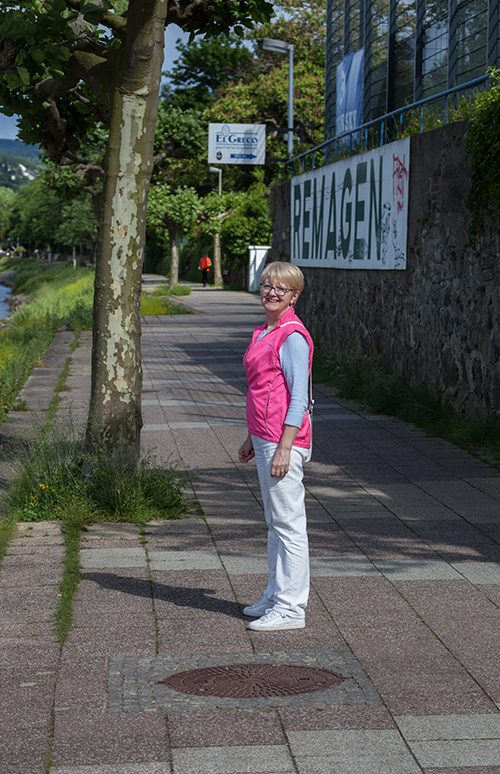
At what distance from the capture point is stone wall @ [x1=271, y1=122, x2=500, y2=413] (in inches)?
386

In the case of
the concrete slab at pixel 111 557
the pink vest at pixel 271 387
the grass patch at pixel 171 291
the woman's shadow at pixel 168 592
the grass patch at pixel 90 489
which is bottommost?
the concrete slab at pixel 111 557

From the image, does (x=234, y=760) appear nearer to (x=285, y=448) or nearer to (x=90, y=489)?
(x=285, y=448)

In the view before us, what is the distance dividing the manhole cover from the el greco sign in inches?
347

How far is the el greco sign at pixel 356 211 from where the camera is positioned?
12602 mm

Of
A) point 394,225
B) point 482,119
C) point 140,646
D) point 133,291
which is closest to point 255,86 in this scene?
point 394,225

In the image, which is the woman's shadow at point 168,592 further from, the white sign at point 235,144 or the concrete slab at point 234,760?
the white sign at point 235,144

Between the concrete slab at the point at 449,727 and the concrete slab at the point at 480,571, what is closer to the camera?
the concrete slab at the point at 449,727

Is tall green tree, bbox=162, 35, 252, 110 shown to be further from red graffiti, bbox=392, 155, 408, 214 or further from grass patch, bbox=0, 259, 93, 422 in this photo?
red graffiti, bbox=392, 155, 408, 214

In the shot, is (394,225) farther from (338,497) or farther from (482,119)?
(338,497)

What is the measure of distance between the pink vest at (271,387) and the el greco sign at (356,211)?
26.3 ft

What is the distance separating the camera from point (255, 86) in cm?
4703

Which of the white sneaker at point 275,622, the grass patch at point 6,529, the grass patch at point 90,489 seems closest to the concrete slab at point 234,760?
the white sneaker at point 275,622

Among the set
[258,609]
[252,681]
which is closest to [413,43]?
[258,609]

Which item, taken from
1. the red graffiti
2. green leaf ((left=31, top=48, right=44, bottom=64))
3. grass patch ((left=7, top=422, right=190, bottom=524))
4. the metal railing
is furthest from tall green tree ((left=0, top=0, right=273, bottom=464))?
the red graffiti
